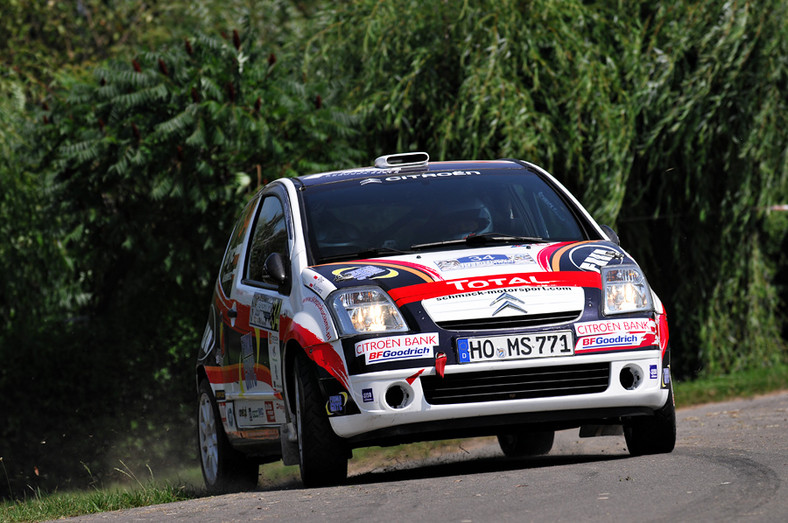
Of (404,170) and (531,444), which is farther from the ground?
(404,170)

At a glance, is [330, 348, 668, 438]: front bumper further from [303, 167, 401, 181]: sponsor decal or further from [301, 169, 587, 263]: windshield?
[303, 167, 401, 181]: sponsor decal

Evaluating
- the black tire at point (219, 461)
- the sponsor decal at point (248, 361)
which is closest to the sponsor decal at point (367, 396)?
the sponsor decal at point (248, 361)

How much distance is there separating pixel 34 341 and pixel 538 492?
1209cm

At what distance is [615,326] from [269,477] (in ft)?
16.6

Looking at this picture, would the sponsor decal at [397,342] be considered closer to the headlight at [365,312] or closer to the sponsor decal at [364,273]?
the headlight at [365,312]

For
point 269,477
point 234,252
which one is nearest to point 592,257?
point 234,252

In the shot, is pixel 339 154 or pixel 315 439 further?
pixel 339 154

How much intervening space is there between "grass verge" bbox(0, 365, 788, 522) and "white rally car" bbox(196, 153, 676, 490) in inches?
30.3

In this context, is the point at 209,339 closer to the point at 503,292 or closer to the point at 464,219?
the point at 464,219

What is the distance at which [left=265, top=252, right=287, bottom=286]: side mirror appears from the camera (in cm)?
748

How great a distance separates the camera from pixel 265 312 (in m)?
7.80

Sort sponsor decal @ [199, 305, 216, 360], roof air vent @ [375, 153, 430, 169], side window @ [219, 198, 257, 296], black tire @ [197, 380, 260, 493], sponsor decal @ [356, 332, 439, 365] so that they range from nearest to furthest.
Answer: sponsor decal @ [356, 332, 439, 365] → roof air vent @ [375, 153, 430, 169] → black tire @ [197, 380, 260, 493] → side window @ [219, 198, 257, 296] → sponsor decal @ [199, 305, 216, 360]

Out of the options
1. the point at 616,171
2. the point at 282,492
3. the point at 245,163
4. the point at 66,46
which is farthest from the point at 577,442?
the point at 66,46

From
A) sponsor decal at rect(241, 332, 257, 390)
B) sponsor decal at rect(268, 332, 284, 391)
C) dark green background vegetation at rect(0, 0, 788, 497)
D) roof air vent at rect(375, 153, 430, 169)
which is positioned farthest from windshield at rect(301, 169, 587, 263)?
dark green background vegetation at rect(0, 0, 788, 497)
